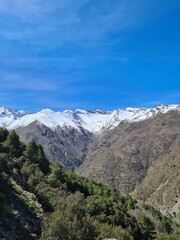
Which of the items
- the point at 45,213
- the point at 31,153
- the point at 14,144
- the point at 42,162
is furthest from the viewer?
the point at 42,162

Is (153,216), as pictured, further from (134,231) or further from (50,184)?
(50,184)

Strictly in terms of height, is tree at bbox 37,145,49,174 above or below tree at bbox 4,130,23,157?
below

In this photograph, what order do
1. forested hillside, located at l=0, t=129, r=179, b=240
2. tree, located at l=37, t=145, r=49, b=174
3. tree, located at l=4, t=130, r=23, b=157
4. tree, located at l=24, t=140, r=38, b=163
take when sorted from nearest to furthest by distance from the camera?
1. forested hillside, located at l=0, t=129, r=179, b=240
2. tree, located at l=4, t=130, r=23, b=157
3. tree, located at l=24, t=140, r=38, b=163
4. tree, located at l=37, t=145, r=49, b=174

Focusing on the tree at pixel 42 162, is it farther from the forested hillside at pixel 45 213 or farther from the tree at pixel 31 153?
the forested hillside at pixel 45 213

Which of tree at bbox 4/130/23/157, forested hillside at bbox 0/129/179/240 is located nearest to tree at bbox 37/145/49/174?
forested hillside at bbox 0/129/179/240

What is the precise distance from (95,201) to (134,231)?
10929 mm

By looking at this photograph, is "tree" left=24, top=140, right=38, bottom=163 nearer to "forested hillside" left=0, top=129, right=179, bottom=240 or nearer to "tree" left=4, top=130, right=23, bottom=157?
"forested hillside" left=0, top=129, right=179, bottom=240

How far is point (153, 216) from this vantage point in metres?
148

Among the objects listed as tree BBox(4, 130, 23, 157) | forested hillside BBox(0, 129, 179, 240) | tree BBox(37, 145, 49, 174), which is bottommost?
forested hillside BBox(0, 129, 179, 240)

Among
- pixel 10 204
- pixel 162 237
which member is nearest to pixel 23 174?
pixel 10 204

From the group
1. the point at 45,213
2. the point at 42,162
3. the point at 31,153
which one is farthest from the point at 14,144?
the point at 45,213

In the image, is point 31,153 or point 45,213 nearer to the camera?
point 45,213

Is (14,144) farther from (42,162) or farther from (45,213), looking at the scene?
(45,213)

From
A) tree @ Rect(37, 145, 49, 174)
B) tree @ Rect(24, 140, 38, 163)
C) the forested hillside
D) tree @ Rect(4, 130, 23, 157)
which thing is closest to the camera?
the forested hillside
